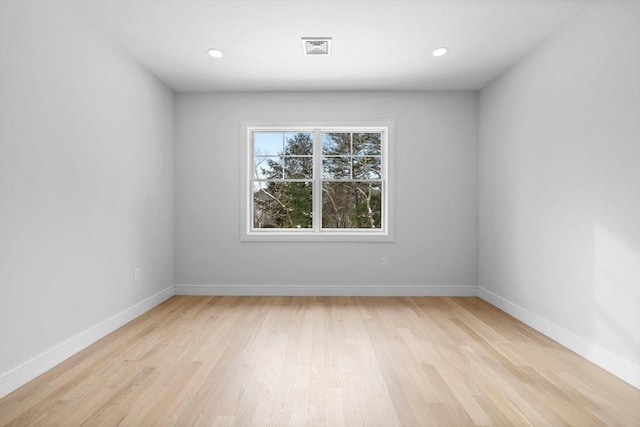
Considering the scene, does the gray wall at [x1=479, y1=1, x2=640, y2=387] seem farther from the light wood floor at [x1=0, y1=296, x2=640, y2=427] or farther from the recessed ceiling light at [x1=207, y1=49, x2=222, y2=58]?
the recessed ceiling light at [x1=207, y1=49, x2=222, y2=58]

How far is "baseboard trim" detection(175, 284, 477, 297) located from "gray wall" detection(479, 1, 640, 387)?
617mm

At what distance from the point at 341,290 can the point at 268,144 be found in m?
2.10

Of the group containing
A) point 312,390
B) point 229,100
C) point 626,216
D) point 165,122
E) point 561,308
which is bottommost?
point 312,390

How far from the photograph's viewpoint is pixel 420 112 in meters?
4.74

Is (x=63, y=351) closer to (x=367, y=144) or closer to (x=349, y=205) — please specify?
(x=349, y=205)

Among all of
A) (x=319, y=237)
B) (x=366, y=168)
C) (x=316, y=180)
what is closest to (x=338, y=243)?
(x=319, y=237)

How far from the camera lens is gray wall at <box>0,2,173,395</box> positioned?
227cm

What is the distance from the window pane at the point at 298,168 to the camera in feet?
16.1

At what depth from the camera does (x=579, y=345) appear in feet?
9.46

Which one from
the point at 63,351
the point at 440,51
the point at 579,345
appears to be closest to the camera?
the point at 63,351

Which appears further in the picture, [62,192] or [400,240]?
[400,240]

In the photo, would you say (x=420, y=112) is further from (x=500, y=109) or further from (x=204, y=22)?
(x=204, y=22)

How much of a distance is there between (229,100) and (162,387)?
3513 millimetres

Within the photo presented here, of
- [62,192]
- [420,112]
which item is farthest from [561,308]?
[62,192]
